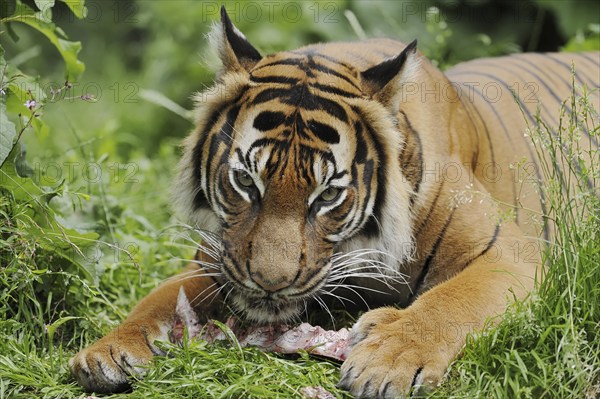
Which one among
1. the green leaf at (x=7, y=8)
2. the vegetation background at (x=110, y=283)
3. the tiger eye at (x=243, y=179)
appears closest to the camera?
the vegetation background at (x=110, y=283)

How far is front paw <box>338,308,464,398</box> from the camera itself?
129 inches

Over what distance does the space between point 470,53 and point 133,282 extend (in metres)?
4.51

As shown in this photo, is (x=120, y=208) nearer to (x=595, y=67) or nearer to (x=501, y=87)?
(x=501, y=87)

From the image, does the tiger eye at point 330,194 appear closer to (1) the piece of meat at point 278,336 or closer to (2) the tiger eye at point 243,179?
(2) the tiger eye at point 243,179

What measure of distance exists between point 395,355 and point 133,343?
1.13m

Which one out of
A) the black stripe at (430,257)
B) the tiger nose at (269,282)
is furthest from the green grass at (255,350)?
the black stripe at (430,257)

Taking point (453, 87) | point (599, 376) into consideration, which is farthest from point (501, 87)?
point (599, 376)

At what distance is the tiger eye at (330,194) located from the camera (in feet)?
12.2

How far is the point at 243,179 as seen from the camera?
3754 millimetres

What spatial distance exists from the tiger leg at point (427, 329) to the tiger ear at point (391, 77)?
794mm

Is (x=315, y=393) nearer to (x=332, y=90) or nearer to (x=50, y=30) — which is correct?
(x=332, y=90)

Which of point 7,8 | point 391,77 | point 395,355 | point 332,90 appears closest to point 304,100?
point 332,90

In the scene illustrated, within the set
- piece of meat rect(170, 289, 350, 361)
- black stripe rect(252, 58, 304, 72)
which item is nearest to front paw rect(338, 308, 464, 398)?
piece of meat rect(170, 289, 350, 361)

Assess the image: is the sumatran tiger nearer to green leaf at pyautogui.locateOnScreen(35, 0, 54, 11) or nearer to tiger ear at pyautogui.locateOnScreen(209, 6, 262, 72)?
tiger ear at pyautogui.locateOnScreen(209, 6, 262, 72)
